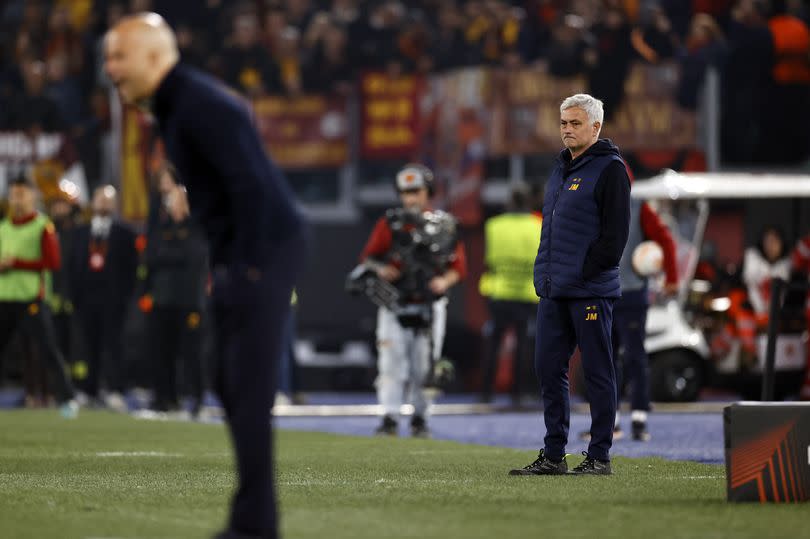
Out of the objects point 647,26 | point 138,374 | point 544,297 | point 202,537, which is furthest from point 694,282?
point 202,537

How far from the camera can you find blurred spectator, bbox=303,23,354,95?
77.3ft

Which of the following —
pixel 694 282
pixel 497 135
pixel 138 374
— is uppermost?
pixel 497 135

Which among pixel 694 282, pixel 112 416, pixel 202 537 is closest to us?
pixel 202 537

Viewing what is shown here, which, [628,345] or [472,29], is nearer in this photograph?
[628,345]

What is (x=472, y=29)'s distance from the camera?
23062mm

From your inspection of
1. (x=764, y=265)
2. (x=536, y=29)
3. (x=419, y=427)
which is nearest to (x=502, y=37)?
(x=536, y=29)

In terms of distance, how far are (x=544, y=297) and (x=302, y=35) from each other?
1462 cm

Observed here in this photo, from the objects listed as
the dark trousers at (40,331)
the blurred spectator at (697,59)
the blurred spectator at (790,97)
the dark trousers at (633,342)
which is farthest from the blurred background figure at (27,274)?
the blurred spectator at (790,97)

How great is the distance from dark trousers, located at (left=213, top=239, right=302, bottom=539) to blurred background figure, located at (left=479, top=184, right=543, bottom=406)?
12.3 m

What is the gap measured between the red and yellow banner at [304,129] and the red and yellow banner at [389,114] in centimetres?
38

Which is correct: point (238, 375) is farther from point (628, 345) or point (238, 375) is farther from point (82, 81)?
point (82, 81)

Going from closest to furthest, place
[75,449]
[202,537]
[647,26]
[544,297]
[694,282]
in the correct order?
1. [202,537]
2. [544,297]
3. [75,449]
4. [694,282]
5. [647,26]

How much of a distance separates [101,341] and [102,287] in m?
0.57

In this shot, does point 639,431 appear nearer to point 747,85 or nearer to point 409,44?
point 747,85
